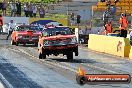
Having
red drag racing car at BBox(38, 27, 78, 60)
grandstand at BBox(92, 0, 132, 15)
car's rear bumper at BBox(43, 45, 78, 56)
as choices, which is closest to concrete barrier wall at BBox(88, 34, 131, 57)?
red drag racing car at BBox(38, 27, 78, 60)

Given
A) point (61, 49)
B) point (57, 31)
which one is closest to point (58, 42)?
point (61, 49)

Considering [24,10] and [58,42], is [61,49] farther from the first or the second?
[24,10]

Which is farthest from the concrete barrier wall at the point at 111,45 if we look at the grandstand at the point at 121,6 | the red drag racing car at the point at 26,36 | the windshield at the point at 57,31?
the grandstand at the point at 121,6

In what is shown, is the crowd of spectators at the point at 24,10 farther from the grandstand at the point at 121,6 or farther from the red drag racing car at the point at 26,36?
the red drag racing car at the point at 26,36

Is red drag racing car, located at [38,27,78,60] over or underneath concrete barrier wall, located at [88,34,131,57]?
over

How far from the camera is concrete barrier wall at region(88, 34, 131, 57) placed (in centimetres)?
2639

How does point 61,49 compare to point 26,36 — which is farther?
point 26,36

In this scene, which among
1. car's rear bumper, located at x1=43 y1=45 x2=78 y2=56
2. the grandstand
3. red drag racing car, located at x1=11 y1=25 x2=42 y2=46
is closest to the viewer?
car's rear bumper, located at x1=43 y1=45 x2=78 y2=56

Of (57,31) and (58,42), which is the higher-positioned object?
(57,31)

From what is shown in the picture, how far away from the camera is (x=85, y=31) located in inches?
1533

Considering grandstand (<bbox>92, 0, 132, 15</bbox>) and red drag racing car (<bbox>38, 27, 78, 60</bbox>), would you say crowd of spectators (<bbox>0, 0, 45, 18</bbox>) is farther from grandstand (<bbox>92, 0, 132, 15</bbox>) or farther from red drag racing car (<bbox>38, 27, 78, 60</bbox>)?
red drag racing car (<bbox>38, 27, 78, 60</bbox>)

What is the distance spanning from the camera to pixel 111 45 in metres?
28.5

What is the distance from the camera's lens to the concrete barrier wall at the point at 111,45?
26.4m

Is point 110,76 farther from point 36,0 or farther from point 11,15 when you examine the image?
point 36,0
